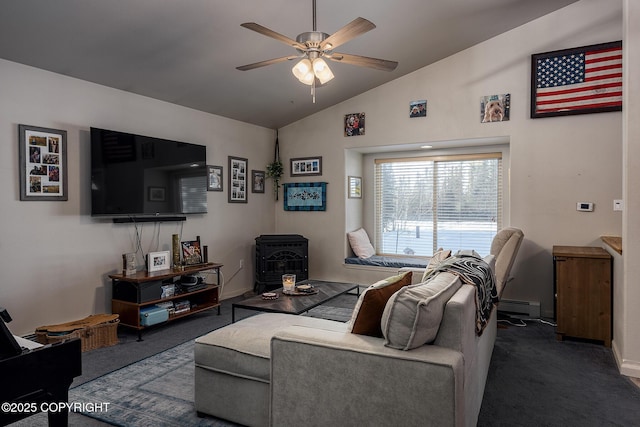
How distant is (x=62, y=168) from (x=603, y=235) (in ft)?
17.4

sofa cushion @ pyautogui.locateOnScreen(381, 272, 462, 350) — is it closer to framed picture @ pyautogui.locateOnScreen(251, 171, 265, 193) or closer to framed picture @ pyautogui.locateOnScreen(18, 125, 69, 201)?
framed picture @ pyautogui.locateOnScreen(18, 125, 69, 201)

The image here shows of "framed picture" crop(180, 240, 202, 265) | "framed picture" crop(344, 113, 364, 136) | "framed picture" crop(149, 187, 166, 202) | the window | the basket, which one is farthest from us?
"framed picture" crop(344, 113, 364, 136)

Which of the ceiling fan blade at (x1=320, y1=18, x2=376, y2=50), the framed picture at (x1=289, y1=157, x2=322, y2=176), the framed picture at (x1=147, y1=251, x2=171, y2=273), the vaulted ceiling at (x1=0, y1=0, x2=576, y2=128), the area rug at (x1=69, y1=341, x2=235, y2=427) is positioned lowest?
the area rug at (x1=69, y1=341, x2=235, y2=427)

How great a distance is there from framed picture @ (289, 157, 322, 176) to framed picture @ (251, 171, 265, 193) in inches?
18.4

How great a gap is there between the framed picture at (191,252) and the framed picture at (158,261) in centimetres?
23

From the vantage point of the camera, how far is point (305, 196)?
19.4 feet

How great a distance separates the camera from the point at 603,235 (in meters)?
4.07

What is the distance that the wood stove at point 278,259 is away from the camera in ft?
17.0

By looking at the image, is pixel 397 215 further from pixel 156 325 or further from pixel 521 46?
pixel 156 325

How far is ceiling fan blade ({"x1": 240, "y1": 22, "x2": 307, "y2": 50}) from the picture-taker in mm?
2392

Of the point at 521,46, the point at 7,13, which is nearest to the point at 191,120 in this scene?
the point at 7,13

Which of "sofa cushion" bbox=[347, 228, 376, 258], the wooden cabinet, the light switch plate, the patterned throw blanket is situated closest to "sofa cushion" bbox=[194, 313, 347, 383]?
the patterned throw blanket

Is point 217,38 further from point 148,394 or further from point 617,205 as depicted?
point 617,205

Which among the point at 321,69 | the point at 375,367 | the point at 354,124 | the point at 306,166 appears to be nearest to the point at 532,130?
the point at 354,124
